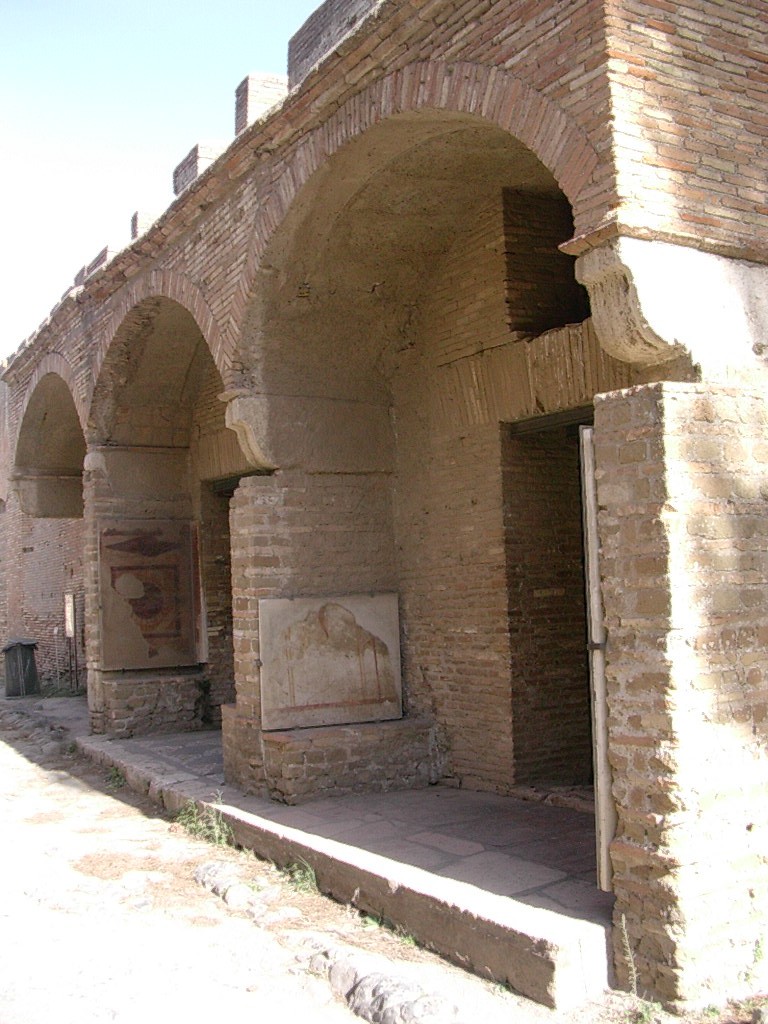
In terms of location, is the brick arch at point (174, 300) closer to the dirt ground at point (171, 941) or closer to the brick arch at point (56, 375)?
the brick arch at point (56, 375)

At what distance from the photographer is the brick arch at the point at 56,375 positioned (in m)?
9.80

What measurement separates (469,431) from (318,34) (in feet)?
9.39

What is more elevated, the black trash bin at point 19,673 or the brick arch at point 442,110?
the brick arch at point 442,110

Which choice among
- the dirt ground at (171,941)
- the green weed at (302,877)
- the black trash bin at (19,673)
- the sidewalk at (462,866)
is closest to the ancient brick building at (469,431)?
the sidewalk at (462,866)

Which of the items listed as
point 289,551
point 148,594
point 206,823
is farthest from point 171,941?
point 148,594

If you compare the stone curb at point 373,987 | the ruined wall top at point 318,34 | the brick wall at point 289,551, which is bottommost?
the stone curb at point 373,987

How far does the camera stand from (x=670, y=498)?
12.4 feet

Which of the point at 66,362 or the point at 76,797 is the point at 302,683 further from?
the point at 66,362

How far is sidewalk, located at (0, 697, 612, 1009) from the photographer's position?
3.89 m

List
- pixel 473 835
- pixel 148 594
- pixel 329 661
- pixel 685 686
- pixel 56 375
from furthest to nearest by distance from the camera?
1. pixel 56 375
2. pixel 148 594
3. pixel 329 661
4. pixel 473 835
5. pixel 685 686

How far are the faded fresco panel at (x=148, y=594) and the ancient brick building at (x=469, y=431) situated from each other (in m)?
0.03

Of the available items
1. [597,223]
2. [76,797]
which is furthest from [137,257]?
[597,223]

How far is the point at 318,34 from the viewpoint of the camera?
6.68 meters

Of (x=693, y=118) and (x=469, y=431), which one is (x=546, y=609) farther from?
(x=693, y=118)
